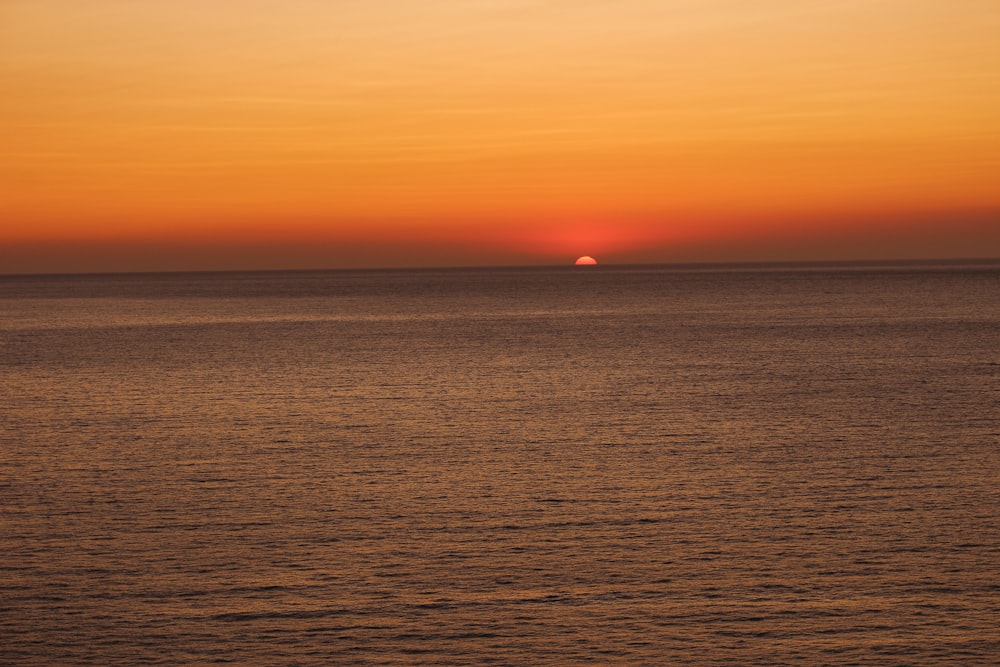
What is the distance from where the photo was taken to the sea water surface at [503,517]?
1630cm

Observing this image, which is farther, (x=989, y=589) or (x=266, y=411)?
(x=266, y=411)

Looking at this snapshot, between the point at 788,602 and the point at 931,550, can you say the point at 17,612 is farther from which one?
the point at 931,550

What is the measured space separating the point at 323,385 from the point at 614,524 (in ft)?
98.3

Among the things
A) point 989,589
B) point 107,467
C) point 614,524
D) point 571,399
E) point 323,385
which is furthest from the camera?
point 323,385

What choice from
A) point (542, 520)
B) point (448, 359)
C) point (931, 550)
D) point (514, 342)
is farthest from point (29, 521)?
point (514, 342)

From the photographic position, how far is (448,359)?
65.1 meters

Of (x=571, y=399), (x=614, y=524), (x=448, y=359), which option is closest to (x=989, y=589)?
(x=614, y=524)

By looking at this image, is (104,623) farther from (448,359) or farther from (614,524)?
(448,359)

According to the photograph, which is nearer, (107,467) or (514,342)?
(107,467)

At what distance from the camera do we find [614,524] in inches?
898

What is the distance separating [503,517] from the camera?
23578 mm

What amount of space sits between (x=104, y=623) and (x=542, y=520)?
29.6ft

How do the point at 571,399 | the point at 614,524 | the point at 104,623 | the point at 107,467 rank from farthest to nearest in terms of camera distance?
the point at 571,399, the point at 107,467, the point at 614,524, the point at 104,623

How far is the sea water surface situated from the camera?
53.5 ft
